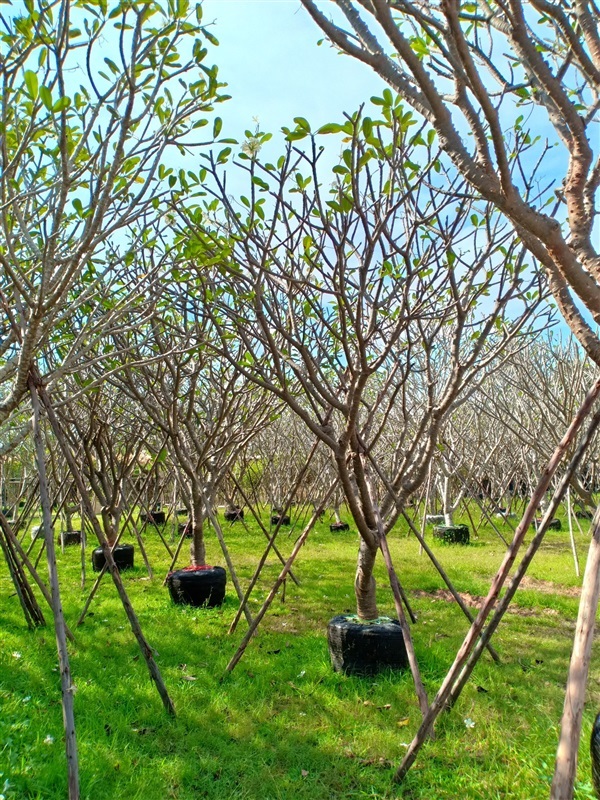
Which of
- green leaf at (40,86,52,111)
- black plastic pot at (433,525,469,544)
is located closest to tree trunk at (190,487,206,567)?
green leaf at (40,86,52,111)

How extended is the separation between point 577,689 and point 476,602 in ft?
16.9

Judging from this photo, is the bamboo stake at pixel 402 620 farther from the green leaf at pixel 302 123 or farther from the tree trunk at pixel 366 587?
the green leaf at pixel 302 123

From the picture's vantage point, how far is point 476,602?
6.62m

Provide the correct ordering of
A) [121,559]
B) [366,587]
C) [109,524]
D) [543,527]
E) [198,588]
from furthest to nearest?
1. [121,559]
2. [109,524]
3. [198,588]
4. [366,587]
5. [543,527]

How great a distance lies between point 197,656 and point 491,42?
15.3 ft

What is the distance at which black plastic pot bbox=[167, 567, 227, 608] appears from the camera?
6.22 metres

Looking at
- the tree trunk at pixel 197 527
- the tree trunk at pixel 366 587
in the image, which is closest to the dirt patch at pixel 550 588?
the tree trunk at pixel 366 587

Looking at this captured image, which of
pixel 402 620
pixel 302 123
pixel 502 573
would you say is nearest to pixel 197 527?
pixel 402 620

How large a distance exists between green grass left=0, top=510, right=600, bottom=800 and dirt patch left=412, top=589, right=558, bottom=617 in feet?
0.28

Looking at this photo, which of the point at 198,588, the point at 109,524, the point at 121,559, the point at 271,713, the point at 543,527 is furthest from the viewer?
the point at 121,559

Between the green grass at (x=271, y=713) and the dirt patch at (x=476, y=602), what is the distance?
84 millimetres

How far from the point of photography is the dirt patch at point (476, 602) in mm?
6270

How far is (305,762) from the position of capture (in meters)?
3.11

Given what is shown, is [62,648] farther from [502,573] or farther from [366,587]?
[366,587]
